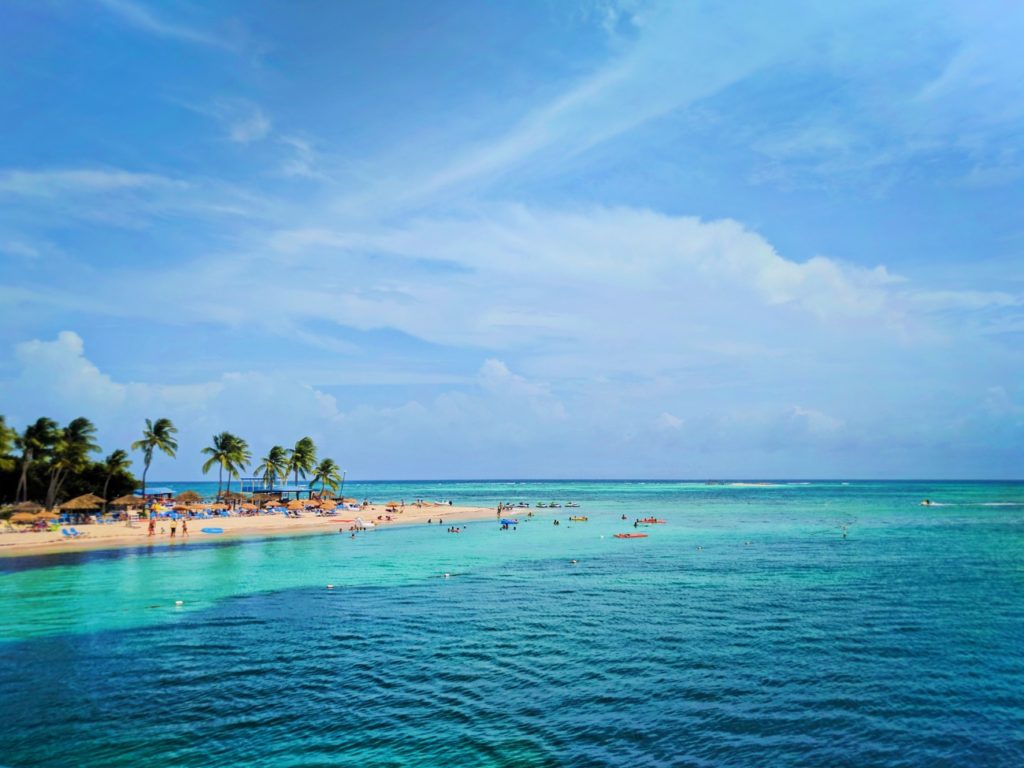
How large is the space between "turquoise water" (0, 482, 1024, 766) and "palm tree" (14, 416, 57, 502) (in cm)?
3796

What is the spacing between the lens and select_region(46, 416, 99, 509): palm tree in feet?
273

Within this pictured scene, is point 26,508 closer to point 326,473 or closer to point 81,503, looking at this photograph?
point 81,503

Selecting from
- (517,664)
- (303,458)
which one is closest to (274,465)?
(303,458)

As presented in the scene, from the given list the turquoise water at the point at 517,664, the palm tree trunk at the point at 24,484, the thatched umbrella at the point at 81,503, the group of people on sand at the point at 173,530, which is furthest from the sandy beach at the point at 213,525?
the palm tree trunk at the point at 24,484

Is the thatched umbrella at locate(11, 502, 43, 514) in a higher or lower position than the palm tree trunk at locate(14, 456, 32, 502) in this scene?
lower

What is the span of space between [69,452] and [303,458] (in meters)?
47.4

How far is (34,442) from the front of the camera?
8181 centimetres

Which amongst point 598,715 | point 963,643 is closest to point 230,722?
point 598,715

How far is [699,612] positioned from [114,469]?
93.3m

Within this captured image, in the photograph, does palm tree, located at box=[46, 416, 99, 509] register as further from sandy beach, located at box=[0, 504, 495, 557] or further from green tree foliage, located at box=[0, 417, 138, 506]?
sandy beach, located at box=[0, 504, 495, 557]

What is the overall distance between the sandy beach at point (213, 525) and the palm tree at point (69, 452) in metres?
12.9

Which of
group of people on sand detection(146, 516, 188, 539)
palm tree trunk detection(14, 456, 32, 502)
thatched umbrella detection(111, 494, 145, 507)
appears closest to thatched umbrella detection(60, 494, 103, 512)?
group of people on sand detection(146, 516, 188, 539)

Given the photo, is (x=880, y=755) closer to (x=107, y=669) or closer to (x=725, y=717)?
(x=725, y=717)

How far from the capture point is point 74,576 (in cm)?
4559
